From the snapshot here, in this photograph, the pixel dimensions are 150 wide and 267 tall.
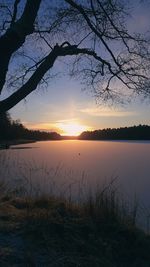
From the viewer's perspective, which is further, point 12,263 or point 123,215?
point 123,215

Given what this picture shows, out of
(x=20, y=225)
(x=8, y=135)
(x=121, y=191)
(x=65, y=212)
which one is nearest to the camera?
(x=20, y=225)

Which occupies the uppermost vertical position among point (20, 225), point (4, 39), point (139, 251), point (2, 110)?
point (4, 39)

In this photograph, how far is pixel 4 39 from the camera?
4.63 meters

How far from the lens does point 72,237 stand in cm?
502

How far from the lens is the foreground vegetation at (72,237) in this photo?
4328mm

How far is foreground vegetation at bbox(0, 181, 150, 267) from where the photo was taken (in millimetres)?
4328

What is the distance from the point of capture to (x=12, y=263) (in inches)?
158

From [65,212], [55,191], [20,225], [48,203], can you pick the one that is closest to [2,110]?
[20,225]

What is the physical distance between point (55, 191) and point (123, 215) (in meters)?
3.51

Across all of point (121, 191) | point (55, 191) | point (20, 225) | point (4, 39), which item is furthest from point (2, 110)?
point (121, 191)

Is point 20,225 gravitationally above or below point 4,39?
below

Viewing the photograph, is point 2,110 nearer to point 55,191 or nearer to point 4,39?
point 4,39

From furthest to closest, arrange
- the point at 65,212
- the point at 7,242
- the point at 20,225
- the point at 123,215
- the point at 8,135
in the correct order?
the point at 8,135, the point at 123,215, the point at 65,212, the point at 20,225, the point at 7,242

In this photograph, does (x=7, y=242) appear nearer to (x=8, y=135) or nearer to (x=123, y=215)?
(x=123, y=215)
